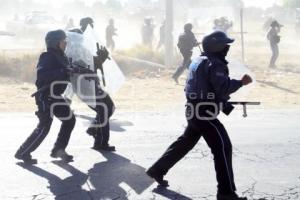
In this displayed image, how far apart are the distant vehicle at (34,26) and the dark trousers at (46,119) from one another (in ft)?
71.0

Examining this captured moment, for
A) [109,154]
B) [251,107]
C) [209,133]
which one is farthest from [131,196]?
[251,107]

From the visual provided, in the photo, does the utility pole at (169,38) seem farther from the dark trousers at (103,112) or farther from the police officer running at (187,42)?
the dark trousers at (103,112)

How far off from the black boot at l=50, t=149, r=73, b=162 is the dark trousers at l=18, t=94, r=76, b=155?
0.17m

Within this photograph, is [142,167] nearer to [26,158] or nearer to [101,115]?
[101,115]

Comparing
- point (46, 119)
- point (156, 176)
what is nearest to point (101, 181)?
point (156, 176)

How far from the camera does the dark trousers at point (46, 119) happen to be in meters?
5.80

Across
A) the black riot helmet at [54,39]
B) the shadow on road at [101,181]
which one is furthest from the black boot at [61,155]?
the black riot helmet at [54,39]

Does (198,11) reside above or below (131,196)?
above

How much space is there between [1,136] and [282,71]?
469 inches

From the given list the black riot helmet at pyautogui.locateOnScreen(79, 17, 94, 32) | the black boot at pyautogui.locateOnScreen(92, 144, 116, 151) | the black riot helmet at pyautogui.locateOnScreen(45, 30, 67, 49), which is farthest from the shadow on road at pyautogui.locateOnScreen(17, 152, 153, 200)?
the black riot helmet at pyautogui.locateOnScreen(79, 17, 94, 32)

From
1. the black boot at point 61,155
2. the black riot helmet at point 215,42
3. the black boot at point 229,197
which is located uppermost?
the black riot helmet at point 215,42

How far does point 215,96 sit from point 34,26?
2466 centimetres

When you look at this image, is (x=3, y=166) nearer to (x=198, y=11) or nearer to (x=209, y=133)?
(x=209, y=133)

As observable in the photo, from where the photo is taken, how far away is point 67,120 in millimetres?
5926
